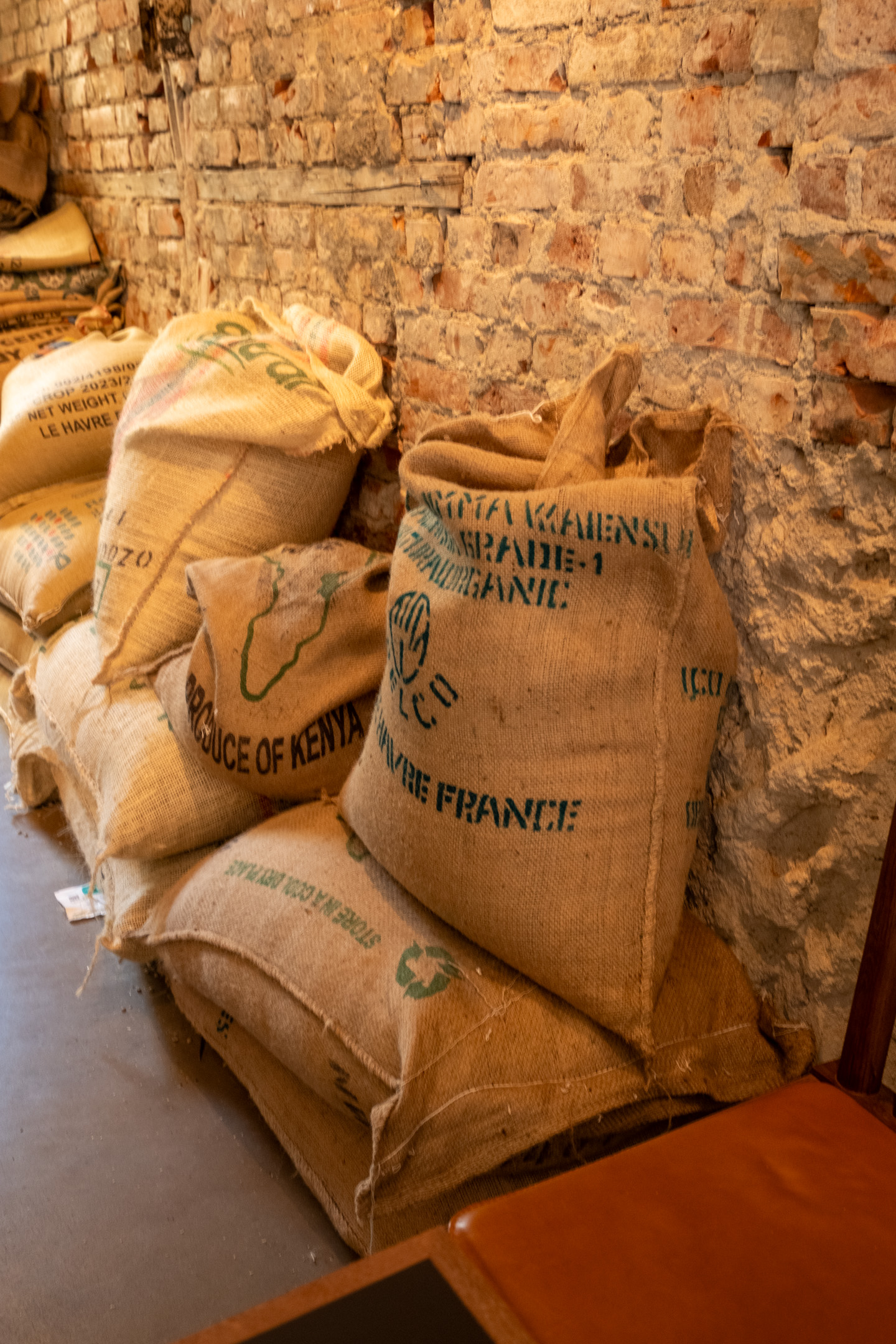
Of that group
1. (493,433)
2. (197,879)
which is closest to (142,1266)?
(197,879)

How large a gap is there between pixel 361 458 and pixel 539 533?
42.4 inches

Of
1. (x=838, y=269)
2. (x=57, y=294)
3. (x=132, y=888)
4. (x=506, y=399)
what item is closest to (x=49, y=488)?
(x=57, y=294)

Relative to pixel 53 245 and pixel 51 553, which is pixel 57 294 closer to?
pixel 53 245

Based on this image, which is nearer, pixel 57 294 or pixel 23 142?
pixel 57 294

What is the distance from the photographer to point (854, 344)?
3.53 feet

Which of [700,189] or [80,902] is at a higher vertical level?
[700,189]

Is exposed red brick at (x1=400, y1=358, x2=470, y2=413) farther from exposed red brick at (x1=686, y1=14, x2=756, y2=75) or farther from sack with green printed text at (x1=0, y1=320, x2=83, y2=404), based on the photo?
sack with green printed text at (x1=0, y1=320, x2=83, y2=404)

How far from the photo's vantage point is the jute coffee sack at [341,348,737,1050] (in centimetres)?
114

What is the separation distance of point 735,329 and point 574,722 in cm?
51

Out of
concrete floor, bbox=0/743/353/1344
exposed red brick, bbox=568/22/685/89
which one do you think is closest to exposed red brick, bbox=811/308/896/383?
exposed red brick, bbox=568/22/685/89

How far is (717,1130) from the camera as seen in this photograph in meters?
0.95

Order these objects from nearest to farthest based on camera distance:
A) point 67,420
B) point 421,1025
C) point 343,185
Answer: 1. point 421,1025
2. point 343,185
3. point 67,420

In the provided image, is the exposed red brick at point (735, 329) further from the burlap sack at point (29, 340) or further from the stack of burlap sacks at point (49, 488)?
the burlap sack at point (29, 340)

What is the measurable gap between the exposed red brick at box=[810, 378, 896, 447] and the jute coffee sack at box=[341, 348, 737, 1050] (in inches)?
6.0
